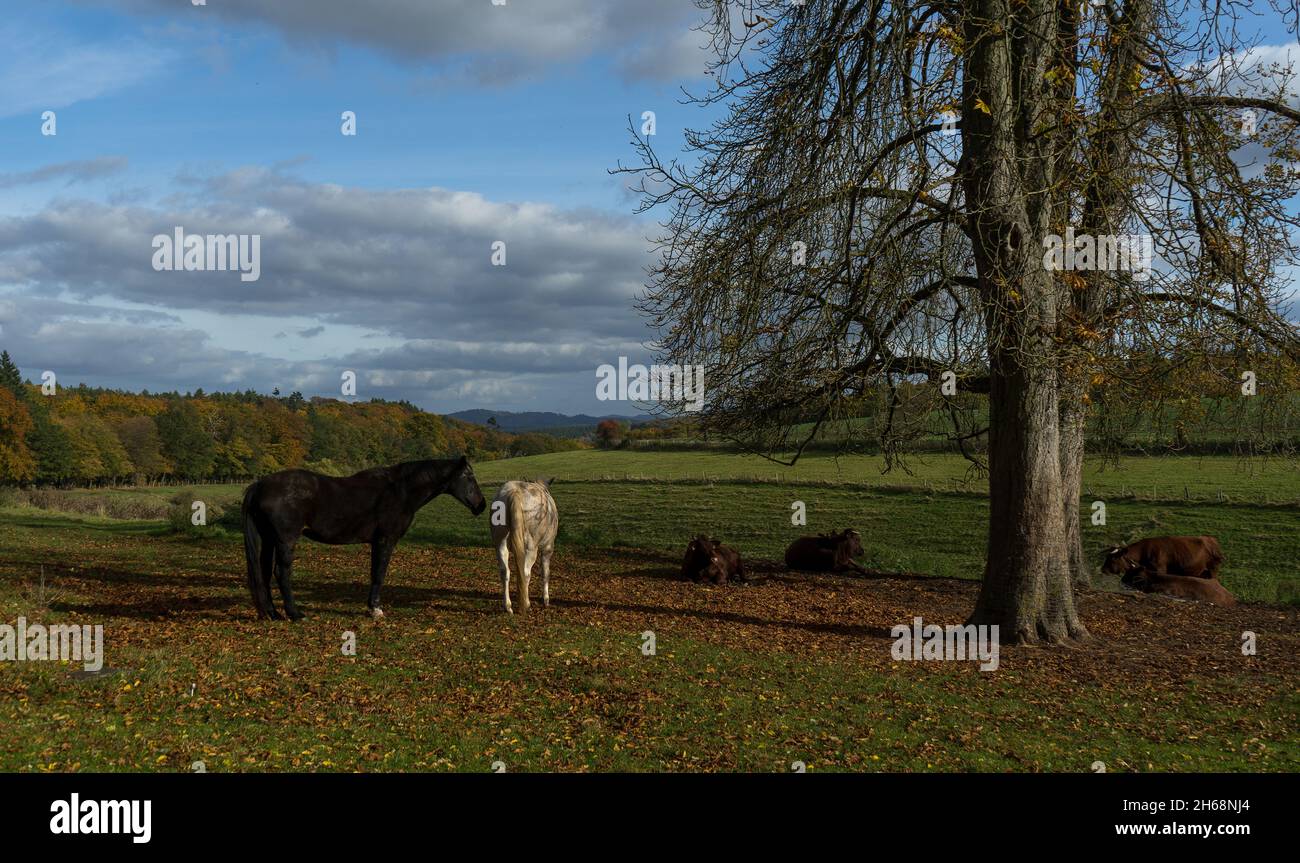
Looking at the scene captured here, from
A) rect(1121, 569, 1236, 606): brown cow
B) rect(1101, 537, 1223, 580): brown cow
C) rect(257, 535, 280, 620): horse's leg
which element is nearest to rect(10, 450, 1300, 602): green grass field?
rect(1101, 537, 1223, 580): brown cow

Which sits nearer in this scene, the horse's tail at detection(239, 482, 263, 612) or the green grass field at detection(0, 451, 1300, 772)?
the green grass field at detection(0, 451, 1300, 772)

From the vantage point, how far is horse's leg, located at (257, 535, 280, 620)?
11461mm

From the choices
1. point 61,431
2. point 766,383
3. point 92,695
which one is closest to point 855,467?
point 766,383

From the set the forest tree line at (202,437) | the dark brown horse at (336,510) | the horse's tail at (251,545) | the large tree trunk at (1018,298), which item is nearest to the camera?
the large tree trunk at (1018,298)

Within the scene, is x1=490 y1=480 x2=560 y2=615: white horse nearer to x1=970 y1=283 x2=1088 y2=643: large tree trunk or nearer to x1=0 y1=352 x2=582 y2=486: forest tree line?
x1=970 y1=283 x2=1088 y2=643: large tree trunk

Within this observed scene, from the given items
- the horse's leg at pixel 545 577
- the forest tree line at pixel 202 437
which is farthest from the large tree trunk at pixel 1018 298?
the forest tree line at pixel 202 437

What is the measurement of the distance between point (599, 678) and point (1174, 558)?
15.7 m

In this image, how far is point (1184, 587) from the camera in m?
16.4

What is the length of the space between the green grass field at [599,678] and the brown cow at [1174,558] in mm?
937

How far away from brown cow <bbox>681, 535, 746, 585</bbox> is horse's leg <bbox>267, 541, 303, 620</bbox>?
8.00 metres

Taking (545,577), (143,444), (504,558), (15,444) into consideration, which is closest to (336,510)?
(504,558)

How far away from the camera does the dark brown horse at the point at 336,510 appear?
1137 centimetres

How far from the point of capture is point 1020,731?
822cm

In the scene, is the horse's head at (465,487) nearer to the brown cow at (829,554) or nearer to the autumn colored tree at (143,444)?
the brown cow at (829,554)
